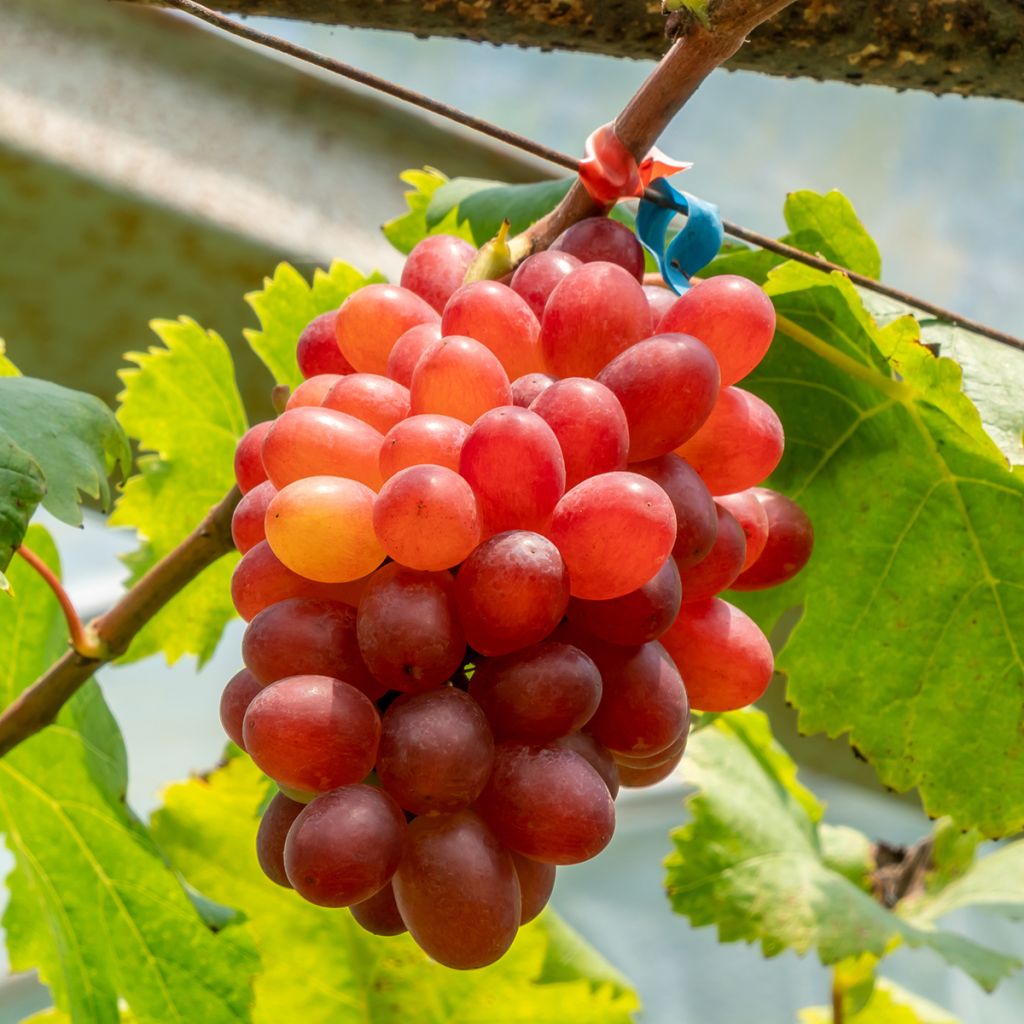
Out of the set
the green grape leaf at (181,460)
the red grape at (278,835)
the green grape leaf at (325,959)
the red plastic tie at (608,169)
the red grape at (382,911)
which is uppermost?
the red plastic tie at (608,169)

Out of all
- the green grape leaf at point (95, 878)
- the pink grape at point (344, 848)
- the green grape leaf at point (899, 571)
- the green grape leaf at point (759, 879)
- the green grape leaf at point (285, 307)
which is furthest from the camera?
the green grape leaf at point (759, 879)

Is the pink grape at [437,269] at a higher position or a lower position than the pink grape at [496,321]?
lower

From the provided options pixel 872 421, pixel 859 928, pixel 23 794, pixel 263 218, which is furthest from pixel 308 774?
pixel 263 218

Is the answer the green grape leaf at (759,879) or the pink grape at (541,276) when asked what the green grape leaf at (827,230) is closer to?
the pink grape at (541,276)

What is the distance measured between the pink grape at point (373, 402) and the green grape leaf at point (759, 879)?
2.16ft

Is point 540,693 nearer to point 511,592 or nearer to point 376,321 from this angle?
point 511,592

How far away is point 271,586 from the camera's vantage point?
1.37ft

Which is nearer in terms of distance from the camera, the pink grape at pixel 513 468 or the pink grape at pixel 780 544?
the pink grape at pixel 513 468

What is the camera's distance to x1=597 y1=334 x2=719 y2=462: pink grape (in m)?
0.40

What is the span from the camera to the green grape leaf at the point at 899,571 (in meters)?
0.58

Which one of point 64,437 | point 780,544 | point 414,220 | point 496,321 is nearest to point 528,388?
point 496,321

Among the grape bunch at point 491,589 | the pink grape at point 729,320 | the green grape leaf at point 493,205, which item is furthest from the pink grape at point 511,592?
the green grape leaf at point 493,205

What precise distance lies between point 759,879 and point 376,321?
71 cm

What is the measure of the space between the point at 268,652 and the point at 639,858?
1.66m
